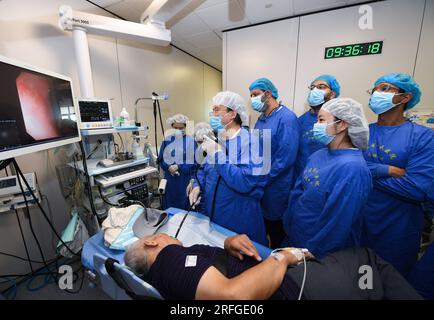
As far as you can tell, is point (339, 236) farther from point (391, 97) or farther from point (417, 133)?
point (391, 97)

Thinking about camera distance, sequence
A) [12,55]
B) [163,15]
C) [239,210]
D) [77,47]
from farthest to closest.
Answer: [163,15], [77,47], [12,55], [239,210]

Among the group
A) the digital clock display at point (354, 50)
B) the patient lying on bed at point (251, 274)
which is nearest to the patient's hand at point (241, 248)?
the patient lying on bed at point (251, 274)

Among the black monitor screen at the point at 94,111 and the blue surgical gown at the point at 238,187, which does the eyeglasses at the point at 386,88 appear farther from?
the black monitor screen at the point at 94,111

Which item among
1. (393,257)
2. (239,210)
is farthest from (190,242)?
(393,257)

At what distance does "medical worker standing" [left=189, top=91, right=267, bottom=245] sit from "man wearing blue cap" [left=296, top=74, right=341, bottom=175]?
0.81 m

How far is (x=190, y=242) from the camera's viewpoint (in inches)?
50.1

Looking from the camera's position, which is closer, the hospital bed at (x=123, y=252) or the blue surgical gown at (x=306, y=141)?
the hospital bed at (x=123, y=252)

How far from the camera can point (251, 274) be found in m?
0.74

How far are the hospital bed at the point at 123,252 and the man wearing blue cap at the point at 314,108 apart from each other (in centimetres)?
113

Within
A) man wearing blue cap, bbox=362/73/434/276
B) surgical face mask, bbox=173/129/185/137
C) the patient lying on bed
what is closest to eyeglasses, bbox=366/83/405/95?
man wearing blue cap, bbox=362/73/434/276

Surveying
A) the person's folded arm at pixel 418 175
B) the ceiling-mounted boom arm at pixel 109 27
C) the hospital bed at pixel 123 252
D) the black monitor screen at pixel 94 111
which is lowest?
the hospital bed at pixel 123 252

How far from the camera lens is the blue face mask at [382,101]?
4.37 ft

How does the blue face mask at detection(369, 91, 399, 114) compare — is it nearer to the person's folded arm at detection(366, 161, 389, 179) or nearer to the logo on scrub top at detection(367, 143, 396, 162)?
the logo on scrub top at detection(367, 143, 396, 162)

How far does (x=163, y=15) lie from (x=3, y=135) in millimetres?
1742
